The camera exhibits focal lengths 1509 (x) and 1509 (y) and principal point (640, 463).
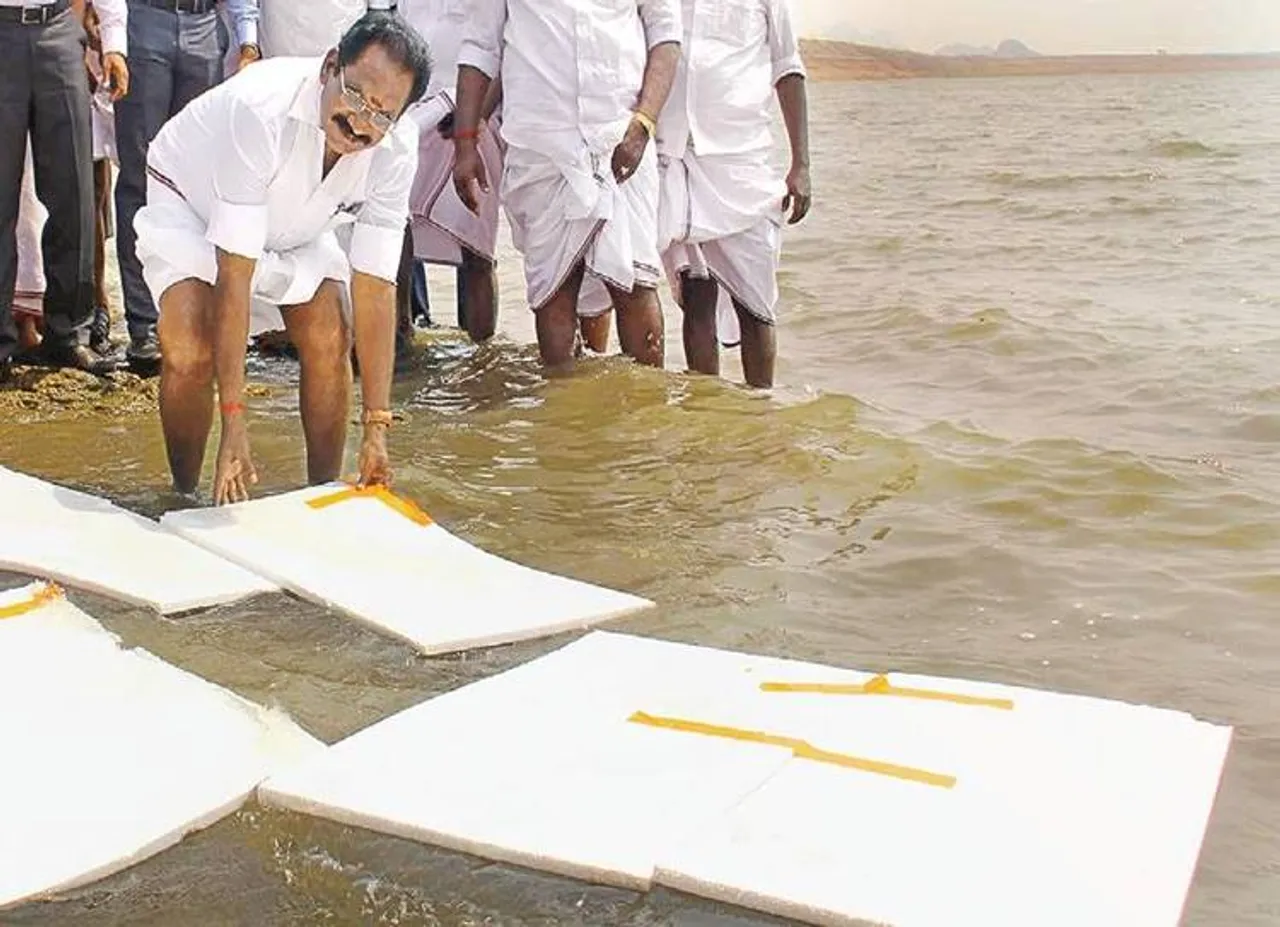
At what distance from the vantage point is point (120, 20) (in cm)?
457

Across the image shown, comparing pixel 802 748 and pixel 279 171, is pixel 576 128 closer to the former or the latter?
pixel 279 171

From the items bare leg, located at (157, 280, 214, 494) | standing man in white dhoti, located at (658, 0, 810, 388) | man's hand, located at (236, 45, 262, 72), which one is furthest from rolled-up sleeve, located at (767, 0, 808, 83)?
bare leg, located at (157, 280, 214, 494)

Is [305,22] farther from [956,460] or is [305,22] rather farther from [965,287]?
[965,287]

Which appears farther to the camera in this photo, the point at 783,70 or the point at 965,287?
the point at 965,287

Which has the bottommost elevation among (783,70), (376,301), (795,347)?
(795,347)

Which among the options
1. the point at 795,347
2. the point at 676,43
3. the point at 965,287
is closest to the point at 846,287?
the point at 965,287

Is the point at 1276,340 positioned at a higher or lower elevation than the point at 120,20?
lower

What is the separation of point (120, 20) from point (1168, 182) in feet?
44.3

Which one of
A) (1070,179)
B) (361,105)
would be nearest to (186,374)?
(361,105)

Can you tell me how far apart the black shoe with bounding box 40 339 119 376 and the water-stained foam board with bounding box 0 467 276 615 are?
168 cm

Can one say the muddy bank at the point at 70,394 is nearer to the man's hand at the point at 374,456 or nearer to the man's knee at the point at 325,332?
the man's knee at the point at 325,332

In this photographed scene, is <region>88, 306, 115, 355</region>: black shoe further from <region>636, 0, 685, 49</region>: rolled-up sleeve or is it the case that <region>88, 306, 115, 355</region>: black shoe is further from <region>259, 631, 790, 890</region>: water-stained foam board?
<region>259, 631, 790, 890</region>: water-stained foam board

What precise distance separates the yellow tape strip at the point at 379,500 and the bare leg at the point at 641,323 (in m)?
1.83

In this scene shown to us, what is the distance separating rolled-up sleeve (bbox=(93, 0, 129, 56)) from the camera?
4.53 meters
